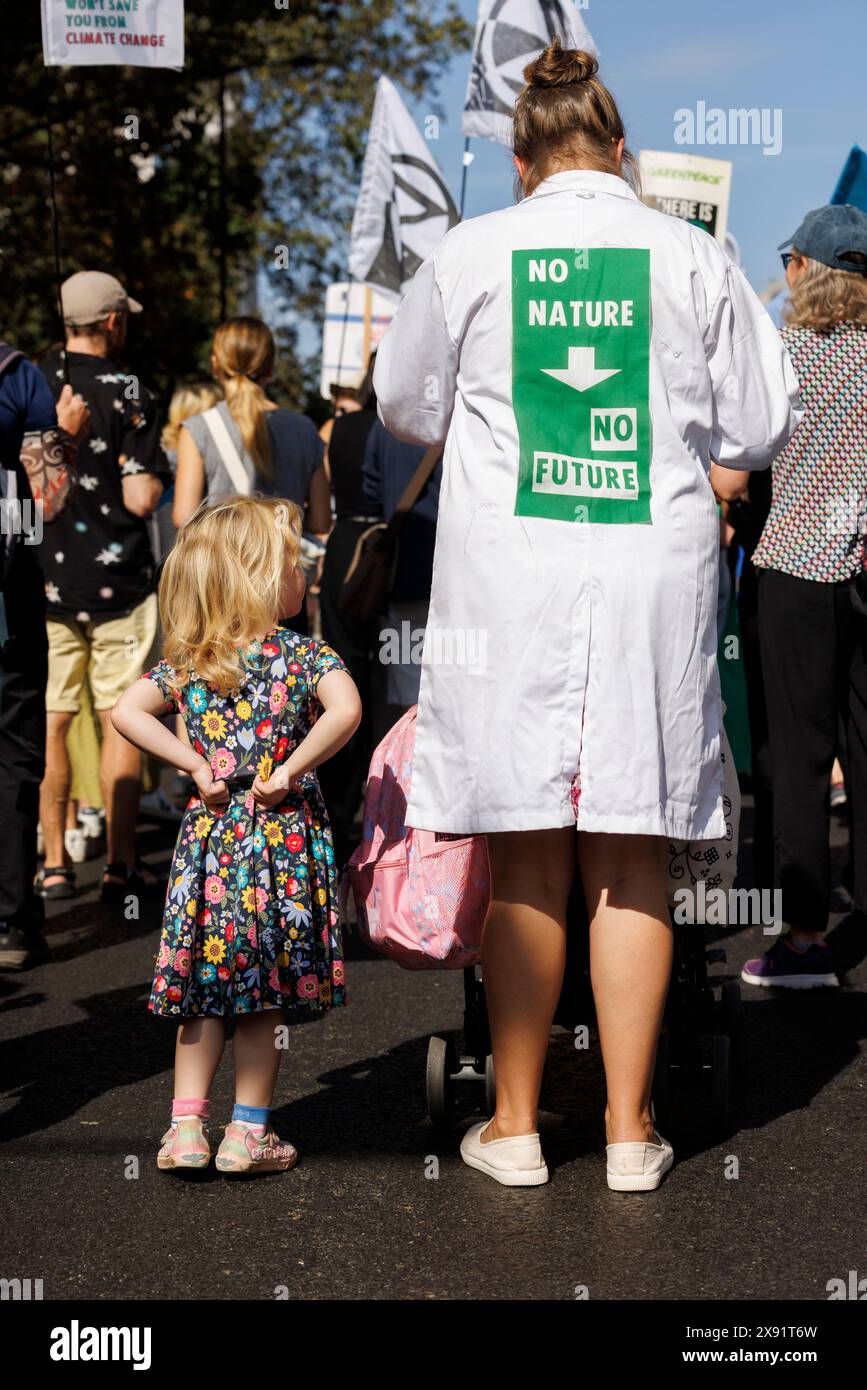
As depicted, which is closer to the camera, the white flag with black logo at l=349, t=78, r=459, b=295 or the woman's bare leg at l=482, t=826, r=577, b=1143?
the woman's bare leg at l=482, t=826, r=577, b=1143

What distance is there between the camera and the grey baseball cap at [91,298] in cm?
652

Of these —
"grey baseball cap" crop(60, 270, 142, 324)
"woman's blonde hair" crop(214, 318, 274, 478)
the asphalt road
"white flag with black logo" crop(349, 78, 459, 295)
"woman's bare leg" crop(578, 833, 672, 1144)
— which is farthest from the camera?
"white flag with black logo" crop(349, 78, 459, 295)

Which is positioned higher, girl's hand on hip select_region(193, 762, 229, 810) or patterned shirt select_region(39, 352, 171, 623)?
patterned shirt select_region(39, 352, 171, 623)

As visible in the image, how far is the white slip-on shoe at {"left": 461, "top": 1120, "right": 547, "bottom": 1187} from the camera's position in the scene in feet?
12.1

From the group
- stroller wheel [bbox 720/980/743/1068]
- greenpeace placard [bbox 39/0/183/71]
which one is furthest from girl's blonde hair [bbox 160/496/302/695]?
greenpeace placard [bbox 39/0/183/71]

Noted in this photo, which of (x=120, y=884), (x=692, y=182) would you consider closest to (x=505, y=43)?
(x=692, y=182)

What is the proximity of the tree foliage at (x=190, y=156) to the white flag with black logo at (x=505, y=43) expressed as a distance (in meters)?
5.32

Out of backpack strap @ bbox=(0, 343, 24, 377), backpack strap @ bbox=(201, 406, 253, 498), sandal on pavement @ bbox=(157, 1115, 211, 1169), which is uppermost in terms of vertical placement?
backpack strap @ bbox=(0, 343, 24, 377)

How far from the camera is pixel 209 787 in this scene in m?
3.76

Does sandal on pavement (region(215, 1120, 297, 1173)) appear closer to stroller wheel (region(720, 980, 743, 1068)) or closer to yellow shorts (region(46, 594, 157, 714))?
stroller wheel (region(720, 980, 743, 1068))

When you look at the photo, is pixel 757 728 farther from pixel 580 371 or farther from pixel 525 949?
pixel 580 371

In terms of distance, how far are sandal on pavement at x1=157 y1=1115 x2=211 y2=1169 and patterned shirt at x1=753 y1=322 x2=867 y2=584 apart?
239cm
